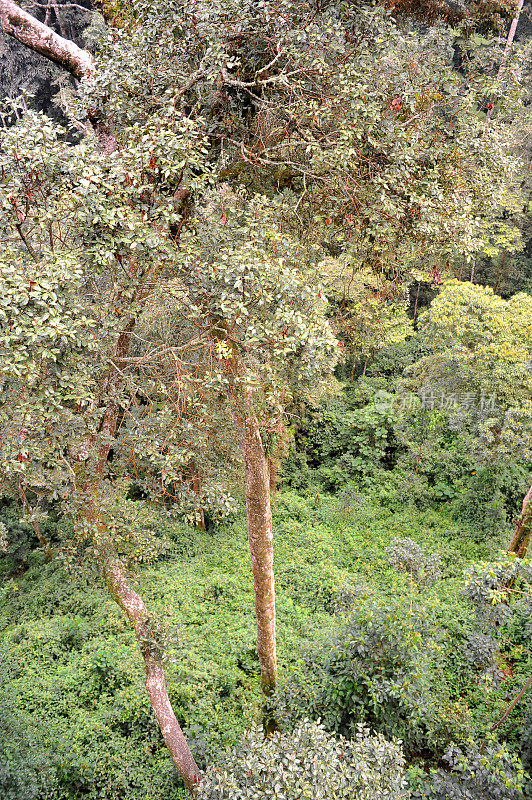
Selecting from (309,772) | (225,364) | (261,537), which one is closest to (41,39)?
(225,364)

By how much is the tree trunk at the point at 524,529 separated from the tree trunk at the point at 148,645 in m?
5.78

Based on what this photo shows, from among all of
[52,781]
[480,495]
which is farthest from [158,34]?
[480,495]

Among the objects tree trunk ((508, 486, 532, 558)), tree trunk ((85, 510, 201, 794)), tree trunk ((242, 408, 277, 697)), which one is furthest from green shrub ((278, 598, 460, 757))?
tree trunk ((508, 486, 532, 558))

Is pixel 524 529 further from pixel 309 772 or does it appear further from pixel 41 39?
pixel 41 39

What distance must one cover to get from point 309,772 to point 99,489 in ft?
9.31

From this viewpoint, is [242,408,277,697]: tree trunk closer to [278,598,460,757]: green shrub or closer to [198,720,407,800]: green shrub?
[278,598,460,757]: green shrub

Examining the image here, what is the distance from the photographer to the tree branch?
171 inches

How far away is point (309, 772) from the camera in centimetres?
339

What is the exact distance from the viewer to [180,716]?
616 centimetres

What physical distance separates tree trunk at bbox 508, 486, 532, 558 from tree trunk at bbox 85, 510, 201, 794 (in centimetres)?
578

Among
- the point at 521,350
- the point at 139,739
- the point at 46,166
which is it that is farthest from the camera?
the point at 521,350

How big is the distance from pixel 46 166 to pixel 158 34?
192 centimetres

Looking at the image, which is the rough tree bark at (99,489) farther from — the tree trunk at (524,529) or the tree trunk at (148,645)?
the tree trunk at (524,529)

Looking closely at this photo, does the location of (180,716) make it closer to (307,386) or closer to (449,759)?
(449,759)
